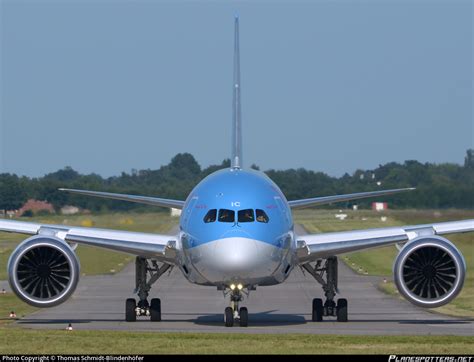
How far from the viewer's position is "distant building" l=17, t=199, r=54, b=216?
60841 millimetres

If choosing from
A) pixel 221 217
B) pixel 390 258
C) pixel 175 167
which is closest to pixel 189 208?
pixel 221 217

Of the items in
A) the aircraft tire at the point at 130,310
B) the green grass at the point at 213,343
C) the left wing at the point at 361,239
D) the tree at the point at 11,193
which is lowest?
the green grass at the point at 213,343

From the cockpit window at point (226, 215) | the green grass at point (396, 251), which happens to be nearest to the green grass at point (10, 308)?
the cockpit window at point (226, 215)

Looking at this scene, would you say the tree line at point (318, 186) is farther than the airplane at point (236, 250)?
Yes

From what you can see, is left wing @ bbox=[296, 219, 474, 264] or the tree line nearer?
left wing @ bbox=[296, 219, 474, 264]

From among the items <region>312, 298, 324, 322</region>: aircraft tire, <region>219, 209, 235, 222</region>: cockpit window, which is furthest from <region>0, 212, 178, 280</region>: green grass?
<region>219, 209, 235, 222</region>: cockpit window

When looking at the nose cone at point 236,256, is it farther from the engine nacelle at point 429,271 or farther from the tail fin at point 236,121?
the tail fin at point 236,121

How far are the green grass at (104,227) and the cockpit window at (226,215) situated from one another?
992 inches

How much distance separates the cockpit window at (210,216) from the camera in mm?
24277

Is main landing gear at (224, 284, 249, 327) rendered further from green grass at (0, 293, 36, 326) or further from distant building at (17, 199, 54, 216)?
distant building at (17, 199, 54, 216)

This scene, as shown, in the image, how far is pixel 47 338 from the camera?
21.0 metres

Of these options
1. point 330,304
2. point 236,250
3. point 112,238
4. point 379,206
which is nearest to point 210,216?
point 236,250

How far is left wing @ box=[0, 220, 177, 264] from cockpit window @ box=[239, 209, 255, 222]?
2.67m

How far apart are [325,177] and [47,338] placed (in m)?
50.7
